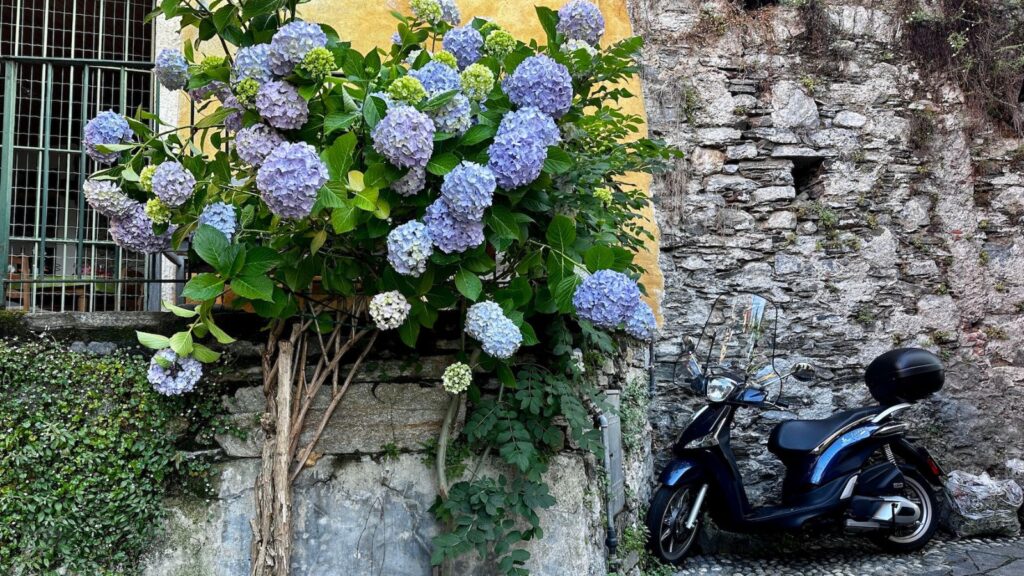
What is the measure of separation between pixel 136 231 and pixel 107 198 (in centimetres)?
13

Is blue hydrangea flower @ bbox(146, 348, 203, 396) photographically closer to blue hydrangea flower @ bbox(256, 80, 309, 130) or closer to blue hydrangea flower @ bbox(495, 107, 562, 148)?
blue hydrangea flower @ bbox(256, 80, 309, 130)

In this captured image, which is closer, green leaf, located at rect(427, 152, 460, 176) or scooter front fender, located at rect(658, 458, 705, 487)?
green leaf, located at rect(427, 152, 460, 176)

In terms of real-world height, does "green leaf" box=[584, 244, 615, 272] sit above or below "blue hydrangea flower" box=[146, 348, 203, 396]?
above

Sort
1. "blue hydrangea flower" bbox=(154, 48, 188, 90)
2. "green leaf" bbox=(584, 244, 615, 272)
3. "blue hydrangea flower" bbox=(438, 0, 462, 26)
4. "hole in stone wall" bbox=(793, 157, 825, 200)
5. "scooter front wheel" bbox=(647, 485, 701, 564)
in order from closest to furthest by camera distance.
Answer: "green leaf" bbox=(584, 244, 615, 272) → "blue hydrangea flower" bbox=(154, 48, 188, 90) → "blue hydrangea flower" bbox=(438, 0, 462, 26) → "scooter front wheel" bbox=(647, 485, 701, 564) → "hole in stone wall" bbox=(793, 157, 825, 200)

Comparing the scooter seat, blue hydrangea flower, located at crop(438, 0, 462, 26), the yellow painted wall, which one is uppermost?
the yellow painted wall

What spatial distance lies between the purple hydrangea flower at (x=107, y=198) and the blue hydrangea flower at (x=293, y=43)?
64 cm

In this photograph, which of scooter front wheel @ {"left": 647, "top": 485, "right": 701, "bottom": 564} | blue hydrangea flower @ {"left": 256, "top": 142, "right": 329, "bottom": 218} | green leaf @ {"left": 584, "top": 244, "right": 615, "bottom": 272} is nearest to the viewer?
blue hydrangea flower @ {"left": 256, "top": 142, "right": 329, "bottom": 218}

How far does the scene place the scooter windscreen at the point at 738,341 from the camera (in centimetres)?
430

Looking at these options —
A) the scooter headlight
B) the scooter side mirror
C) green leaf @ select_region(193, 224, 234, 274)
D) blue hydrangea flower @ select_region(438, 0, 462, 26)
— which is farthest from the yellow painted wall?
green leaf @ select_region(193, 224, 234, 274)

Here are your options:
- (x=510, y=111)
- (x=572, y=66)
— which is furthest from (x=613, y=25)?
(x=510, y=111)

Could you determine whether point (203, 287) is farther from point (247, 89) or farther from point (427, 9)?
point (427, 9)

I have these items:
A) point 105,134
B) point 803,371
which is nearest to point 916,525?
point 803,371

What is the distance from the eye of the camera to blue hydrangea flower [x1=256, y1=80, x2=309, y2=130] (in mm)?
2125

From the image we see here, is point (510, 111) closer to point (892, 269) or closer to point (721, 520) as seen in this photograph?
point (721, 520)
